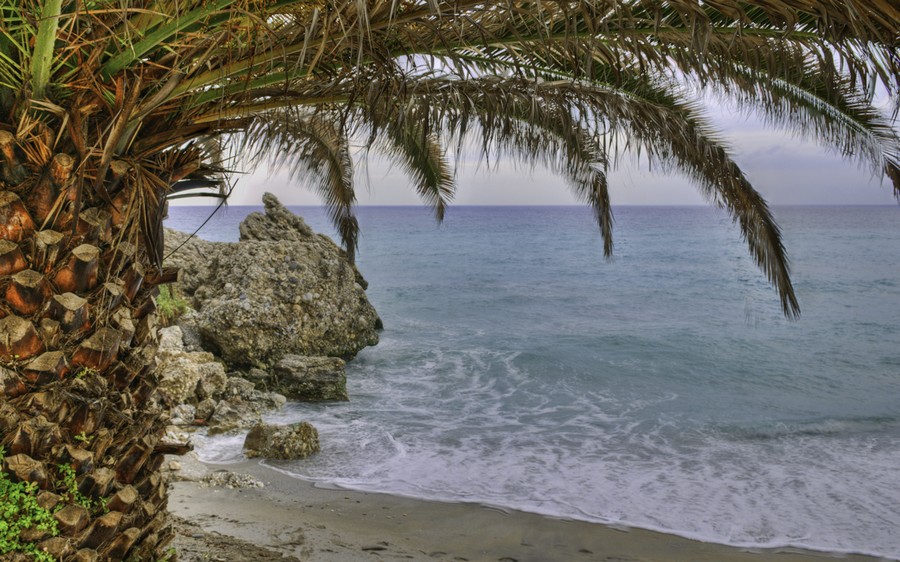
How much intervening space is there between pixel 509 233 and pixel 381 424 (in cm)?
5616

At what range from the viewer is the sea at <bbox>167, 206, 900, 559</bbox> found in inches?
246

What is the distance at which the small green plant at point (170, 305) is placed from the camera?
10.5m

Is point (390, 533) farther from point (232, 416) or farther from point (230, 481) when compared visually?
point (232, 416)

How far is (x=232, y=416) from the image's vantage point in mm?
7793

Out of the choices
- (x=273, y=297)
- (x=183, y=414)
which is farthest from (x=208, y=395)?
(x=273, y=297)

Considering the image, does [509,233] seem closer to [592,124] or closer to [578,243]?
[578,243]

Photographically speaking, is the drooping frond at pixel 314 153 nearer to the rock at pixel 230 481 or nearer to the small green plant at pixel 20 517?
the small green plant at pixel 20 517

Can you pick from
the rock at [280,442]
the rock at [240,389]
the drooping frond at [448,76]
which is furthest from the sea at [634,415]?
the drooping frond at [448,76]

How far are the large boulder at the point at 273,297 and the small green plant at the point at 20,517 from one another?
698cm

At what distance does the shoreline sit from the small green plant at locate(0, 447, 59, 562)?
1584mm

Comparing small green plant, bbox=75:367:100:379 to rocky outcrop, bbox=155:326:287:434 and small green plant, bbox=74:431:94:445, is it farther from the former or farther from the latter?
rocky outcrop, bbox=155:326:287:434

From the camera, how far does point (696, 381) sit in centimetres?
1190

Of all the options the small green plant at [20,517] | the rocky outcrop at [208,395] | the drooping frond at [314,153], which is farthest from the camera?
the rocky outcrop at [208,395]

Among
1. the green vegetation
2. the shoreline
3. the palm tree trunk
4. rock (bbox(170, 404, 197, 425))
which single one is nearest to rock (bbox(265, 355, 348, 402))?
rock (bbox(170, 404, 197, 425))
